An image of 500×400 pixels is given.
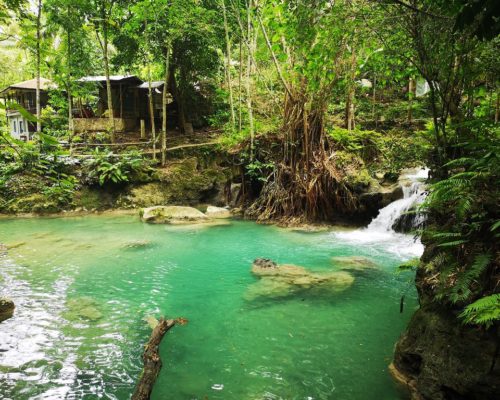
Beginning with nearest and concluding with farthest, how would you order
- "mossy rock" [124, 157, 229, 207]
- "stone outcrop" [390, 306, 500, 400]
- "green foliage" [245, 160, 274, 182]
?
1. "stone outcrop" [390, 306, 500, 400]
2. "green foliage" [245, 160, 274, 182]
3. "mossy rock" [124, 157, 229, 207]

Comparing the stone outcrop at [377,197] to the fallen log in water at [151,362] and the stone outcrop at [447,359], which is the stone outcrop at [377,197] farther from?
the fallen log in water at [151,362]

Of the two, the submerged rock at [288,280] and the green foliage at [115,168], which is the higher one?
the green foliage at [115,168]

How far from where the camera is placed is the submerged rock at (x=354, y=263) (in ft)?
26.3

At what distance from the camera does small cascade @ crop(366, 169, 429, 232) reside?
35.6 ft

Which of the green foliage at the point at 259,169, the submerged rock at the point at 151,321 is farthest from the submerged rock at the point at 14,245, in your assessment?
the green foliage at the point at 259,169

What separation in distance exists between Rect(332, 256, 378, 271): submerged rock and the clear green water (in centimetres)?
21

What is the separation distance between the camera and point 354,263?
833 centimetres

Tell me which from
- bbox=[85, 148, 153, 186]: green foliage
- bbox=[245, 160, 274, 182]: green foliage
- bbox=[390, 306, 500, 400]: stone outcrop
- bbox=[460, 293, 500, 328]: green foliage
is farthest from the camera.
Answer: bbox=[85, 148, 153, 186]: green foliage

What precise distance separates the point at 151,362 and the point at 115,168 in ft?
42.4

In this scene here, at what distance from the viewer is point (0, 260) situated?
8719mm

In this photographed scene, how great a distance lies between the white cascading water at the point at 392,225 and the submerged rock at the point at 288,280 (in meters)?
3.17

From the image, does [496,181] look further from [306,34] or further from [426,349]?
[306,34]

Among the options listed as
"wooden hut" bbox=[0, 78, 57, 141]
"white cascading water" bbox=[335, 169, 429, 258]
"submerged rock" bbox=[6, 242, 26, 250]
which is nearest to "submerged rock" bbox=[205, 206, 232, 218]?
"white cascading water" bbox=[335, 169, 429, 258]

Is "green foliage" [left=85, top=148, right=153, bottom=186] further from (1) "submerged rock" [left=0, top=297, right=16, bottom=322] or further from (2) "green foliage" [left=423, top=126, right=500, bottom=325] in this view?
(2) "green foliage" [left=423, top=126, right=500, bottom=325]
